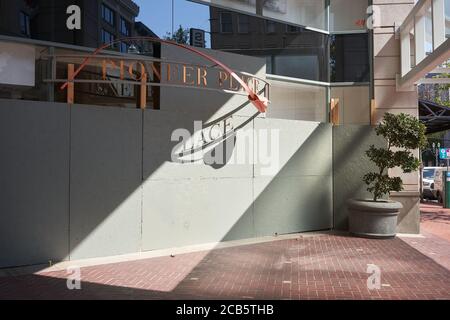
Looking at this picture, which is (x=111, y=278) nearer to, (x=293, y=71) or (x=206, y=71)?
(x=206, y=71)

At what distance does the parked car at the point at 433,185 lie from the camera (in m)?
23.6

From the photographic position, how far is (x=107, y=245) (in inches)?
334

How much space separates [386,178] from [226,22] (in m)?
5.07

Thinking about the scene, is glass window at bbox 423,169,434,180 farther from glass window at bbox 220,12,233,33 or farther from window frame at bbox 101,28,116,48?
window frame at bbox 101,28,116,48

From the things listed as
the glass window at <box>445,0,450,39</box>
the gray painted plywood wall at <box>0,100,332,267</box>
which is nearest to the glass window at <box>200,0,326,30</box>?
the gray painted plywood wall at <box>0,100,332,267</box>

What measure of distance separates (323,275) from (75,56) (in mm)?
5542

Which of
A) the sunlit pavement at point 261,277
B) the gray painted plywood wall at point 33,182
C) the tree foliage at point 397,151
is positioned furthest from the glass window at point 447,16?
the gray painted plywood wall at point 33,182

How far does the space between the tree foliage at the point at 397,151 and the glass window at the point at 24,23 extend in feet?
24.9

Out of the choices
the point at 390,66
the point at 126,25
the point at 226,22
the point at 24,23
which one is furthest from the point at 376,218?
the point at 24,23

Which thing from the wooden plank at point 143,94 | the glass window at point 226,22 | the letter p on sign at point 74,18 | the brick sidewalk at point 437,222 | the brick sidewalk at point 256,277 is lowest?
the brick sidewalk at point 437,222

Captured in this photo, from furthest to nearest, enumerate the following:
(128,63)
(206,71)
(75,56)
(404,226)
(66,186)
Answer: (404,226) < (206,71) < (128,63) < (75,56) < (66,186)

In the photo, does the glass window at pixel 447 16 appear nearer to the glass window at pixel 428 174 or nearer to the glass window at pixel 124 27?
the glass window at pixel 124 27

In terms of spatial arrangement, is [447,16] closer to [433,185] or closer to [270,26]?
[270,26]

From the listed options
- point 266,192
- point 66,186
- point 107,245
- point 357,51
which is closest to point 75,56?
point 66,186
